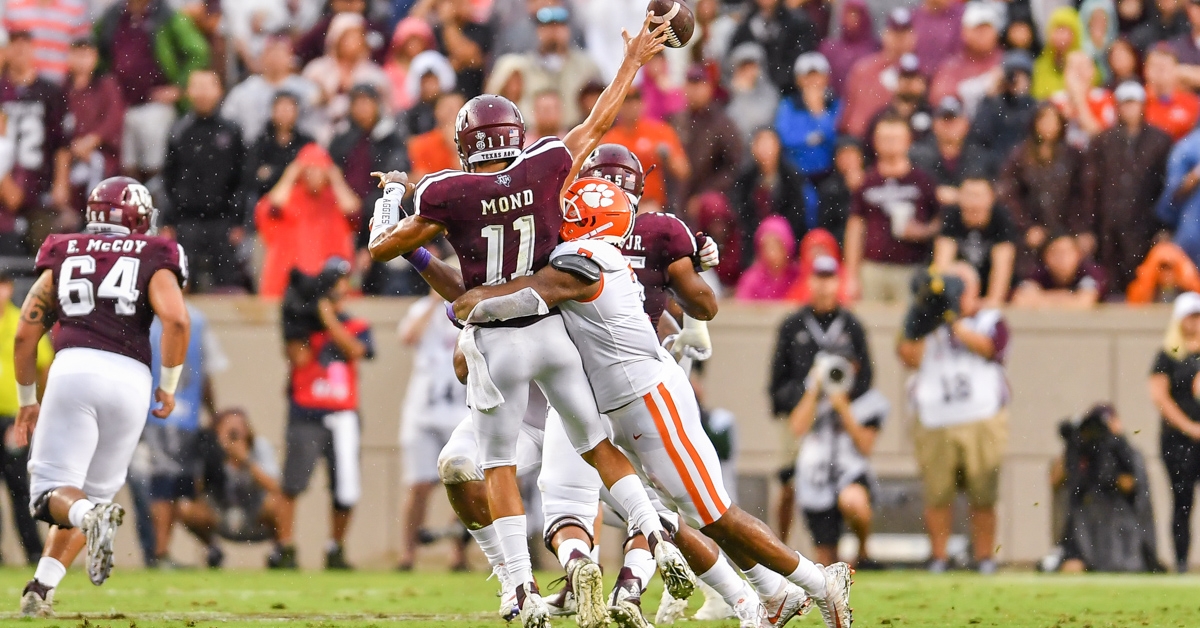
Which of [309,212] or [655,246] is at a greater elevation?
[309,212]

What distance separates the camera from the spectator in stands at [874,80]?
49.6 feet

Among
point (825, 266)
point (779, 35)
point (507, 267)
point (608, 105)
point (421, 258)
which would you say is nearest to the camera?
point (507, 267)

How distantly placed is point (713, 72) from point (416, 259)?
8.14m

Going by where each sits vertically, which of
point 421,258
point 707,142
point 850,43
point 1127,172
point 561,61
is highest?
point 850,43

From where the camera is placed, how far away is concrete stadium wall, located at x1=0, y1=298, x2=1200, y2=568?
1409 centimetres

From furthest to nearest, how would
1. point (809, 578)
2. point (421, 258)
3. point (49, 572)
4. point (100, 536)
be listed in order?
point (49, 572), point (100, 536), point (421, 258), point (809, 578)

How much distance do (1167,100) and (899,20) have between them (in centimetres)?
233

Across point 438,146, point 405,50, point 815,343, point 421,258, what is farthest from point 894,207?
point 421,258

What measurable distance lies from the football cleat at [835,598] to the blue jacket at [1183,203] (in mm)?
7751

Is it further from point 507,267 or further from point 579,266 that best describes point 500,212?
point 579,266

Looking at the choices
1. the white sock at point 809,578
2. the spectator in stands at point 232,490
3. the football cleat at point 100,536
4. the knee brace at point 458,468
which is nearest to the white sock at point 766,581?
the white sock at point 809,578

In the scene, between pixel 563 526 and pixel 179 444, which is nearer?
pixel 563 526

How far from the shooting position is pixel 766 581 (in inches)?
287

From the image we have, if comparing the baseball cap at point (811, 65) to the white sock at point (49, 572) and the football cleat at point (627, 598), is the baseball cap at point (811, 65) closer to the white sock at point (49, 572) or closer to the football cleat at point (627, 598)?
the football cleat at point (627, 598)
